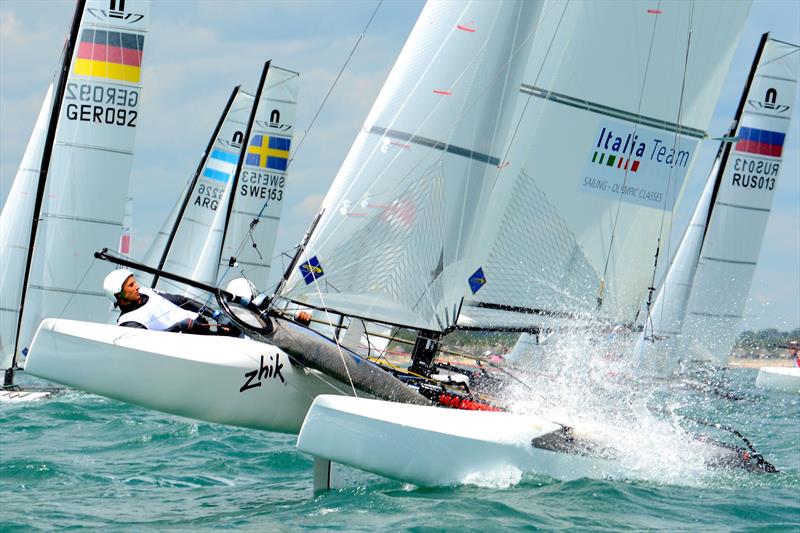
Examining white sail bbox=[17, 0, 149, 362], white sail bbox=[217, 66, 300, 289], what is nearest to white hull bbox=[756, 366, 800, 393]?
white sail bbox=[217, 66, 300, 289]

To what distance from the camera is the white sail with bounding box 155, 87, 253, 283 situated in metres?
17.4

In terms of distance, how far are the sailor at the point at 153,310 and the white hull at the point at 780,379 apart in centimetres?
1920

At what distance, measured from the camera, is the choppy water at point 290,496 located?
5.20m

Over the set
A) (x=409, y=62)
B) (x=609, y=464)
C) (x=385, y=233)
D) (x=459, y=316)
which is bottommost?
(x=609, y=464)

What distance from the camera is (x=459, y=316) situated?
8180 millimetres

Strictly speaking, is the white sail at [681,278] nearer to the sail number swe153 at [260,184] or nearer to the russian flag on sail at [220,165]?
the sail number swe153 at [260,184]

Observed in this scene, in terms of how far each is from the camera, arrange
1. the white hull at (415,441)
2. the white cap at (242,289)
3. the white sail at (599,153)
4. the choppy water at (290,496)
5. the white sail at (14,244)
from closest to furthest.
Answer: the choppy water at (290,496)
the white hull at (415,441)
the white cap at (242,289)
the white sail at (599,153)
the white sail at (14,244)

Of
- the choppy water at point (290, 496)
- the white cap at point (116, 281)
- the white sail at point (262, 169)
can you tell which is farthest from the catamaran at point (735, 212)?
the white cap at point (116, 281)

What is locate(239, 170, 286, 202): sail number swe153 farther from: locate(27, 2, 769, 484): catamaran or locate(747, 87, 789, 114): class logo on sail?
locate(27, 2, 769, 484): catamaran

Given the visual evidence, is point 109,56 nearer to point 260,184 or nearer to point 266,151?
point 266,151

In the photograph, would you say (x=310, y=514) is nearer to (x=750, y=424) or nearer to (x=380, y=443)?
(x=380, y=443)

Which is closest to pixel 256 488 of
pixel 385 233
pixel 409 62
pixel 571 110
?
pixel 385 233

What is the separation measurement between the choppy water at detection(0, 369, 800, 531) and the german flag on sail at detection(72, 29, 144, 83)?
16.8 feet

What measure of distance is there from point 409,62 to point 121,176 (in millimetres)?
6085
